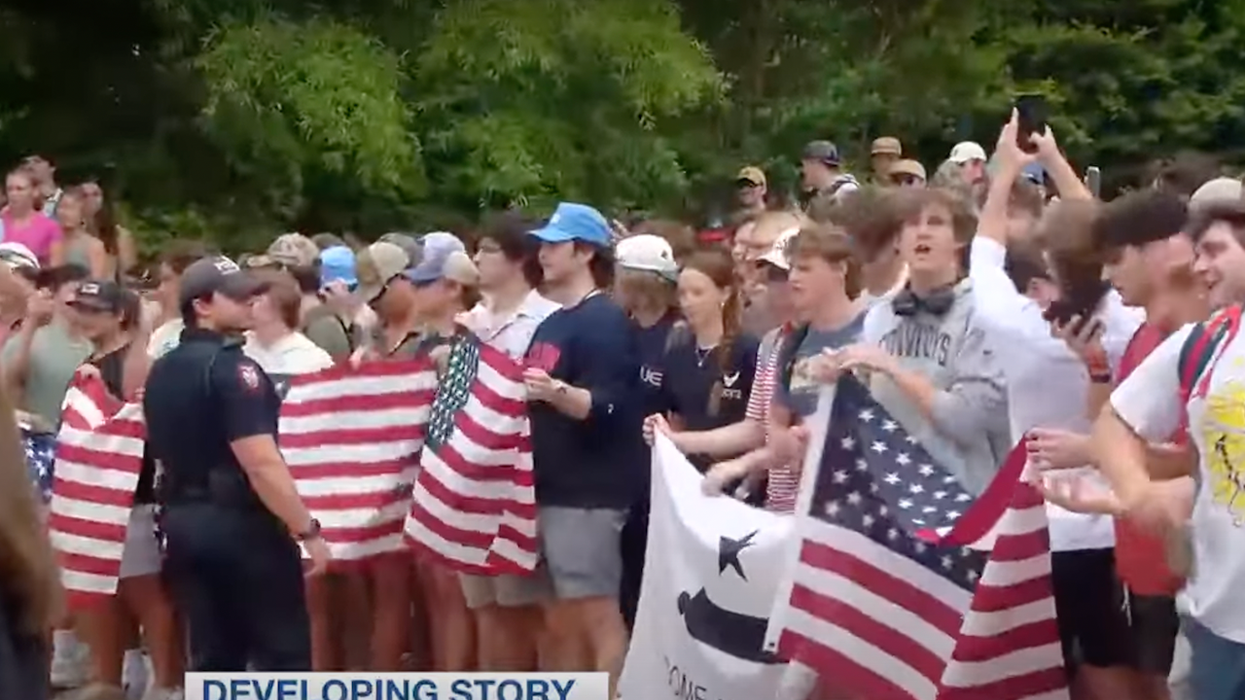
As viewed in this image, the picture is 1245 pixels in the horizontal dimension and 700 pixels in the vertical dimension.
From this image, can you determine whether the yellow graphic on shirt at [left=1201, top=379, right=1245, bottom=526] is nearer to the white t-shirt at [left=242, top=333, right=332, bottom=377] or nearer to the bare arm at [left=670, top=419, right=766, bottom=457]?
the bare arm at [left=670, top=419, right=766, bottom=457]

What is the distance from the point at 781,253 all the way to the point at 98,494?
3.13 meters

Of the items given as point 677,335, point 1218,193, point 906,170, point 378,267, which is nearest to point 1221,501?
point 1218,193

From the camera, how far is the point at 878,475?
22.4 feet

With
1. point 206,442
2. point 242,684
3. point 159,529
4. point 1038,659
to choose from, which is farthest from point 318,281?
point 1038,659

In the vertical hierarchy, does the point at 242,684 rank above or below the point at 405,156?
below

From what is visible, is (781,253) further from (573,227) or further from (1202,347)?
(1202,347)

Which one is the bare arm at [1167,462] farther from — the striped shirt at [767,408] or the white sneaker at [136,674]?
the white sneaker at [136,674]

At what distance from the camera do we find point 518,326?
9.16 metres

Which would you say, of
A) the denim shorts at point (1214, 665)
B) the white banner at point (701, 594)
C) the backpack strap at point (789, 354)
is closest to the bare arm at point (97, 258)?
the white banner at point (701, 594)

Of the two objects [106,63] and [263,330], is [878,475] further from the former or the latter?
[106,63]

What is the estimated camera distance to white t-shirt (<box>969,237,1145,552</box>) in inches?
267

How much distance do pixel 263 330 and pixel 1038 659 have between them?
452 cm

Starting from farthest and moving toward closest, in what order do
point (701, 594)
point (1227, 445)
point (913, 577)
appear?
point (701, 594)
point (913, 577)
point (1227, 445)

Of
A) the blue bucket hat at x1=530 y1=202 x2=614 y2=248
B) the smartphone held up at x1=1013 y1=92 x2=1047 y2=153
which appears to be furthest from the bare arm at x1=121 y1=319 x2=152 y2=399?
the smartphone held up at x1=1013 y1=92 x2=1047 y2=153
